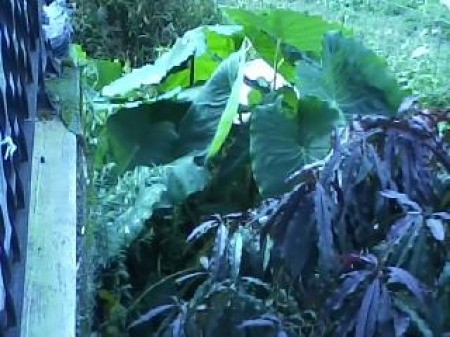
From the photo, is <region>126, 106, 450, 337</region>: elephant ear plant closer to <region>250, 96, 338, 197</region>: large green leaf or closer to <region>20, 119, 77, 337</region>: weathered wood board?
<region>20, 119, 77, 337</region>: weathered wood board

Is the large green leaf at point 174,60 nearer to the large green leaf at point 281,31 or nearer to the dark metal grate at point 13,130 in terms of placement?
the large green leaf at point 281,31

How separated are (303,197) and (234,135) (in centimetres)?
132

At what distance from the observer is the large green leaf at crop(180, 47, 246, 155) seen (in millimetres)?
3430

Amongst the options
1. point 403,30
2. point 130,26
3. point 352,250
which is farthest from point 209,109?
point 403,30

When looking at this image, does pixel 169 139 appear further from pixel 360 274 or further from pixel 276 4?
pixel 276 4

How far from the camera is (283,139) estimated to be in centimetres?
315

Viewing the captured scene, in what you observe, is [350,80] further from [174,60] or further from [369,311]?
[369,311]

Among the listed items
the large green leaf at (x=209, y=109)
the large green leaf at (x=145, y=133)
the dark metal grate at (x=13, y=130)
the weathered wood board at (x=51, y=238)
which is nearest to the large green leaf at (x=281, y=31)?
the large green leaf at (x=209, y=109)

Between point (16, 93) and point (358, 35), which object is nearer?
point (16, 93)

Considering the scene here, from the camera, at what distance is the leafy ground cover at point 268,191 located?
2.02 m

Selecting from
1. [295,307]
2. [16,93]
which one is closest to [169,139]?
[295,307]

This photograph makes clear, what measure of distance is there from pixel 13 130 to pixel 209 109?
179 centimetres

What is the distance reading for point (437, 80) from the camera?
15.6ft

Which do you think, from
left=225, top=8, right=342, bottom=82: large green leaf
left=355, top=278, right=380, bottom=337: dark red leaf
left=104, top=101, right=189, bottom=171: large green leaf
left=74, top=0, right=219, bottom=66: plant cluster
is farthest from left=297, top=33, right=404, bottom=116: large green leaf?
left=74, top=0, right=219, bottom=66: plant cluster
